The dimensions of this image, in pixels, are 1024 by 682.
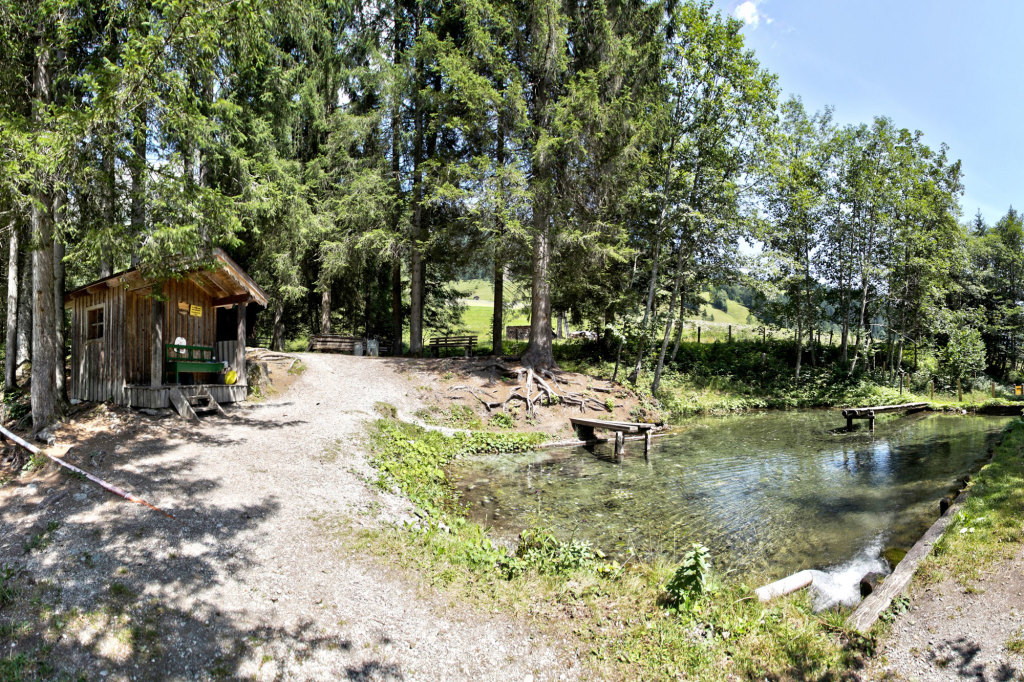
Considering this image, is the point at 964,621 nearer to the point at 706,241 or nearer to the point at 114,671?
the point at 114,671

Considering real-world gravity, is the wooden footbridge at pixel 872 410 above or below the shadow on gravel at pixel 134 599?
below

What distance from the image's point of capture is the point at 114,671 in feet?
12.8

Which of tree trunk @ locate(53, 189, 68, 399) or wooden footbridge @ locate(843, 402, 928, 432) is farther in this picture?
wooden footbridge @ locate(843, 402, 928, 432)

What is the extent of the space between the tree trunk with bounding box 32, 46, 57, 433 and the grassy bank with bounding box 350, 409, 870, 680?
7180mm

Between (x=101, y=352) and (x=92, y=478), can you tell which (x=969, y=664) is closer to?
(x=92, y=478)

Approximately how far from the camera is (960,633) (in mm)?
4859

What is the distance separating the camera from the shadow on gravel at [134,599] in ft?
13.3

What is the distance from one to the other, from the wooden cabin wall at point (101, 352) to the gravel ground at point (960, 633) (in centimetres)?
1434

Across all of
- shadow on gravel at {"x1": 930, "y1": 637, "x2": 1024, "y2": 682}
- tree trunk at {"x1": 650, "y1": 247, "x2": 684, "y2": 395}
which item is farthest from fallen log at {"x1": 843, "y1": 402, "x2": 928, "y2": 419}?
shadow on gravel at {"x1": 930, "y1": 637, "x2": 1024, "y2": 682}

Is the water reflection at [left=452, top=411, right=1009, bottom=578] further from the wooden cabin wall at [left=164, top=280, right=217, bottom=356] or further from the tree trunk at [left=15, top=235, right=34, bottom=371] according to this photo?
the tree trunk at [left=15, top=235, right=34, bottom=371]

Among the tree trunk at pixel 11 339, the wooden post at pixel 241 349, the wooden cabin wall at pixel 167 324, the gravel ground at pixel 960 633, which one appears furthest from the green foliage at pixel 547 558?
the tree trunk at pixel 11 339

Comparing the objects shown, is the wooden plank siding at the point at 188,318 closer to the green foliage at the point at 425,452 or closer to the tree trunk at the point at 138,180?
the tree trunk at the point at 138,180

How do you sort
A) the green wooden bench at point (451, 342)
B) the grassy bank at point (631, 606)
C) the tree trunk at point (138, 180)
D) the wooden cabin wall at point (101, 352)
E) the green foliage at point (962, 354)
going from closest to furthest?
the grassy bank at point (631, 606)
the tree trunk at point (138, 180)
the wooden cabin wall at point (101, 352)
the green foliage at point (962, 354)
the green wooden bench at point (451, 342)

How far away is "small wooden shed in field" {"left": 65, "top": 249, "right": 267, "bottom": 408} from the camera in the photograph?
1186 cm
